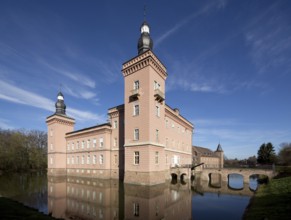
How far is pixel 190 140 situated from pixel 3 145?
45.9 meters

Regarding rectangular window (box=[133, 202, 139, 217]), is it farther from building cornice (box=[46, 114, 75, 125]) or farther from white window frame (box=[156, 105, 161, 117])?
building cornice (box=[46, 114, 75, 125])

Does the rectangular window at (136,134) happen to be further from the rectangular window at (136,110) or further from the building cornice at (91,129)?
the building cornice at (91,129)

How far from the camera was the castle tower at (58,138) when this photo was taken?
4147 centimetres

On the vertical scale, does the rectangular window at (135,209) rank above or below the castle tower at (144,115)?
below

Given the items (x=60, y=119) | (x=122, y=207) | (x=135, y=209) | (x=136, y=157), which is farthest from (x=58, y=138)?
(x=135, y=209)

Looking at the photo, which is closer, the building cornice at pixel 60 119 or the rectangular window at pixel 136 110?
the rectangular window at pixel 136 110

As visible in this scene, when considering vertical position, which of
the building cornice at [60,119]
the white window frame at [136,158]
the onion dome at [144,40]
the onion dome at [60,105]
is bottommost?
the white window frame at [136,158]

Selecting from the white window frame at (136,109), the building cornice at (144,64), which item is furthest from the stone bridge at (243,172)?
the building cornice at (144,64)

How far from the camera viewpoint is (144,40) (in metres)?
28.4

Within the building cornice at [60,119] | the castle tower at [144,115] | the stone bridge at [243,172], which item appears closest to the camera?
the castle tower at [144,115]

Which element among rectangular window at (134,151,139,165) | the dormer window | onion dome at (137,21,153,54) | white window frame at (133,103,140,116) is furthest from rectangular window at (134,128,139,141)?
the dormer window

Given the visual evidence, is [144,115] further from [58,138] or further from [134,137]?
[58,138]

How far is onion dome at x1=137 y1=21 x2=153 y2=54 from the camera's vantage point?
2828 cm

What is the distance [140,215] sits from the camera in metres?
12.9
